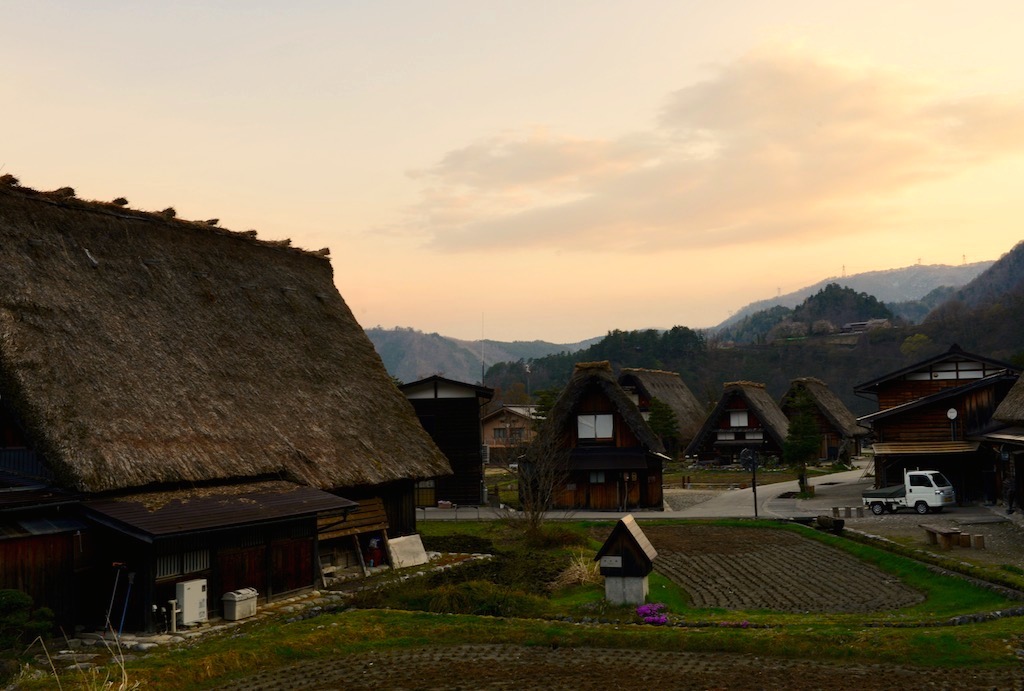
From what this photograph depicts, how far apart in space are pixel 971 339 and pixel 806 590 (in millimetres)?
115733

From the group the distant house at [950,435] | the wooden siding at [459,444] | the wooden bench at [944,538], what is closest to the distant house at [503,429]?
the wooden siding at [459,444]

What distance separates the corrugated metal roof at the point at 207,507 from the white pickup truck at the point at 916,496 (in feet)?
82.6

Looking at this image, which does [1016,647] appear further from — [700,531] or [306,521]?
[700,531]

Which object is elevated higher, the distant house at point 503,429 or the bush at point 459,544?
the distant house at point 503,429

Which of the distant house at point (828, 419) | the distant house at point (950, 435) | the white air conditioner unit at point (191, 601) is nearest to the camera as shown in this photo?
the white air conditioner unit at point (191, 601)

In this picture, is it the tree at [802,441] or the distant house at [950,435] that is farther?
the tree at [802,441]

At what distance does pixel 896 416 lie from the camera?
136 ft

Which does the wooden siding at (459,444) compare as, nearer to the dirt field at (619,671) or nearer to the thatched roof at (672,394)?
the dirt field at (619,671)

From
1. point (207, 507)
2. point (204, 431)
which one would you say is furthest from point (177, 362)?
point (207, 507)

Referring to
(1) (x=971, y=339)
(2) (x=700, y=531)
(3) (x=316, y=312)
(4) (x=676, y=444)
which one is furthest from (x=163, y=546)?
(1) (x=971, y=339)

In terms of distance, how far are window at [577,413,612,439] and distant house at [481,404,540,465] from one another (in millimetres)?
Answer: 19671

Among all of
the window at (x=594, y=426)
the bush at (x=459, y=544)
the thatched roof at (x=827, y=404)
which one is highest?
the thatched roof at (x=827, y=404)

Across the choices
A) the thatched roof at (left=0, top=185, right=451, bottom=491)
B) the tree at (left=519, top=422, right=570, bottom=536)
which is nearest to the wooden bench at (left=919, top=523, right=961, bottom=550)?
the tree at (left=519, top=422, right=570, bottom=536)

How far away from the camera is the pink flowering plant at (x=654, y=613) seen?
56.5 feet
